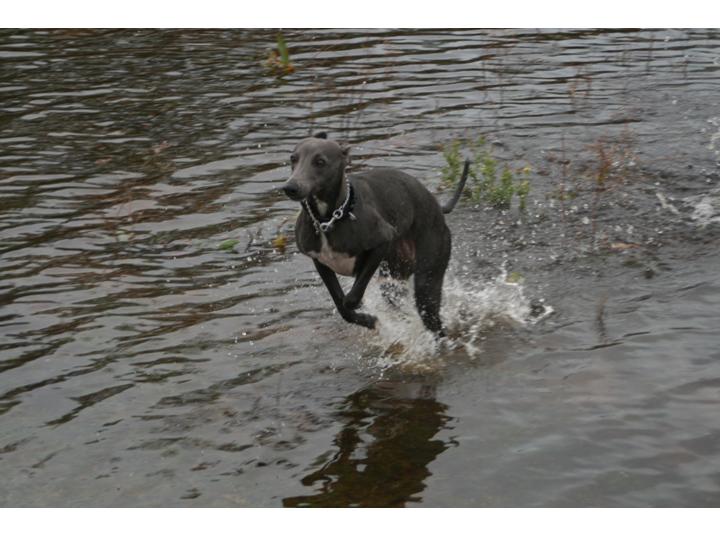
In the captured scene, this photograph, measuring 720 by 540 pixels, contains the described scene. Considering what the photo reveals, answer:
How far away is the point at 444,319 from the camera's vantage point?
852cm

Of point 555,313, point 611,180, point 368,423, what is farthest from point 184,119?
point 368,423

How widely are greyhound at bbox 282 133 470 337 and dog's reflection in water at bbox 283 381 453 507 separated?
0.60 meters

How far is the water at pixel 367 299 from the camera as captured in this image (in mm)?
6344

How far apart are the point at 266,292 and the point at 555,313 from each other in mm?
2434

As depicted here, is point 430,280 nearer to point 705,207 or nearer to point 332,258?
point 332,258

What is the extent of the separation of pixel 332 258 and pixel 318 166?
69 cm

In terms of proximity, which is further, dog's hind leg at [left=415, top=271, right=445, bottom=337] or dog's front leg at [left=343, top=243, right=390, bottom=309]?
dog's hind leg at [left=415, top=271, right=445, bottom=337]

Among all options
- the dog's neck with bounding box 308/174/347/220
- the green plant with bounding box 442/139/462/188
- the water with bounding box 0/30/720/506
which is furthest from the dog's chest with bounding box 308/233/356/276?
the green plant with bounding box 442/139/462/188

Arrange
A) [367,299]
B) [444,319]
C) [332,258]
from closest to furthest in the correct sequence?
[332,258], [444,319], [367,299]

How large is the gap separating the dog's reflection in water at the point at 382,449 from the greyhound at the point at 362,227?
0.60m

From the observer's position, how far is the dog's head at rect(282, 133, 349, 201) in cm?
658

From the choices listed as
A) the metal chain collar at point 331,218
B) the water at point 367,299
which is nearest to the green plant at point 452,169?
→ the water at point 367,299

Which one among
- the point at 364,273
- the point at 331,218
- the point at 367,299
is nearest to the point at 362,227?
the point at 331,218

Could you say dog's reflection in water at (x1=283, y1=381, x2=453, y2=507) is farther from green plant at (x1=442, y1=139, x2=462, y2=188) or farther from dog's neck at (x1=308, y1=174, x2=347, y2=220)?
green plant at (x1=442, y1=139, x2=462, y2=188)
